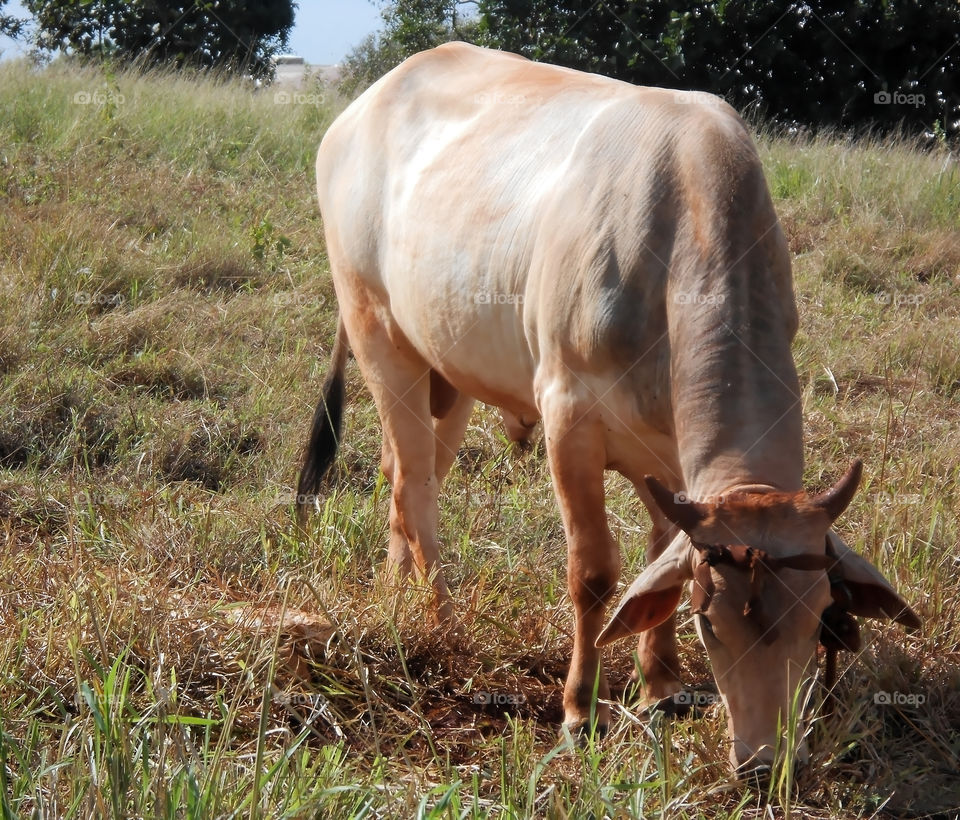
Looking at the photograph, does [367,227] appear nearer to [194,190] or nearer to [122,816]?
[122,816]

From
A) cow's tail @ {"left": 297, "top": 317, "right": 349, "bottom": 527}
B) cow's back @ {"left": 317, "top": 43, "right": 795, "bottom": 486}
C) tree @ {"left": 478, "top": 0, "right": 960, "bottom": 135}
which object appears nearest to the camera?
cow's back @ {"left": 317, "top": 43, "right": 795, "bottom": 486}

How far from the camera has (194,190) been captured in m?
8.66

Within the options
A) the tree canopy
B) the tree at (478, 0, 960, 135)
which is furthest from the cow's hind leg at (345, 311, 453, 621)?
the tree at (478, 0, 960, 135)

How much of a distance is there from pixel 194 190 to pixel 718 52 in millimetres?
8741

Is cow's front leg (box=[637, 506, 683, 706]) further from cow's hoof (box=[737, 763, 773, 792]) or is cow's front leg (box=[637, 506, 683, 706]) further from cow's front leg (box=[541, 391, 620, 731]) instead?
cow's hoof (box=[737, 763, 773, 792])

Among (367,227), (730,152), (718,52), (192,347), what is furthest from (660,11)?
(730,152)

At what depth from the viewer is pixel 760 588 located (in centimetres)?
257

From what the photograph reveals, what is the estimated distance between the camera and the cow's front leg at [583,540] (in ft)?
11.0

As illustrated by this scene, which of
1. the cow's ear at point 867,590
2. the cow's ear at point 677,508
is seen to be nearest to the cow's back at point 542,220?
the cow's ear at point 677,508

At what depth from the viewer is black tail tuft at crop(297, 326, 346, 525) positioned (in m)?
4.73

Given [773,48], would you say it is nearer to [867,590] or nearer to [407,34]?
[407,34]

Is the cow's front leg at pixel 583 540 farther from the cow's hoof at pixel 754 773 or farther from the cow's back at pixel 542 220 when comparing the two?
the cow's hoof at pixel 754 773

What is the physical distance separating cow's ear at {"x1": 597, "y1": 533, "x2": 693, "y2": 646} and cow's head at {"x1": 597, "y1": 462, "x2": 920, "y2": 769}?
51 millimetres

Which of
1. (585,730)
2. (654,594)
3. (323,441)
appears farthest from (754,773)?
(323,441)
